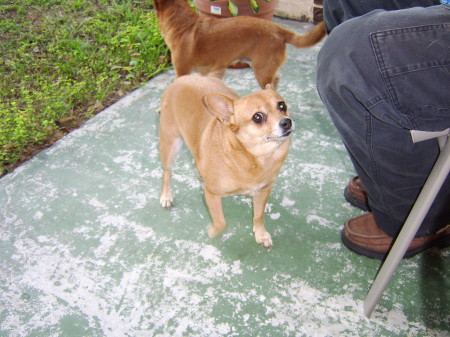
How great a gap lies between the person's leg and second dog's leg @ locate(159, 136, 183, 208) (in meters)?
1.19

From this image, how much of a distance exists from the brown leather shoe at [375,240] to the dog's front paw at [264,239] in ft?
1.40

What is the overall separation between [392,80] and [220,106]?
824 millimetres

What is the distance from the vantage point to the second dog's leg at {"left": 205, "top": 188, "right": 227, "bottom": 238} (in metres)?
2.14

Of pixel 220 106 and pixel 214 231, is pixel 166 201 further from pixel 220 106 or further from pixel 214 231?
pixel 220 106

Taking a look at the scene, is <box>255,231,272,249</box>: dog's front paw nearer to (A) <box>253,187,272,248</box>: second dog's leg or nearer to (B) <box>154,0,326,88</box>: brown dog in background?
(A) <box>253,187,272,248</box>: second dog's leg

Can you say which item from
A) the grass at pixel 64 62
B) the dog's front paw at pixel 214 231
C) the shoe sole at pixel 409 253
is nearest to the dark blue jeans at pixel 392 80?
the shoe sole at pixel 409 253

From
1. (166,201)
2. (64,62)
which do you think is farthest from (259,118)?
(64,62)

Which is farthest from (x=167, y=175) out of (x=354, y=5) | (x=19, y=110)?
(x=19, y=110)

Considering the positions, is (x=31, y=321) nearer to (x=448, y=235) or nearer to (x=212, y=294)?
(x=212, y=294)

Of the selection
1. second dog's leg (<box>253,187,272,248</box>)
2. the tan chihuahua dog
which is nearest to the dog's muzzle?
the tan chihuahua dog

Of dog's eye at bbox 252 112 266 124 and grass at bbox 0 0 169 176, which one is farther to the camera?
grass at bbox 0 0 169 176

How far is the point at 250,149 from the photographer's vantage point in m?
1.93

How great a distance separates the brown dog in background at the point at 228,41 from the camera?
3299mm

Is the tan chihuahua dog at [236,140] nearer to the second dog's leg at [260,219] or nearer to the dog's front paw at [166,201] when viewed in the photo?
the second dog's leg at [260,219]
